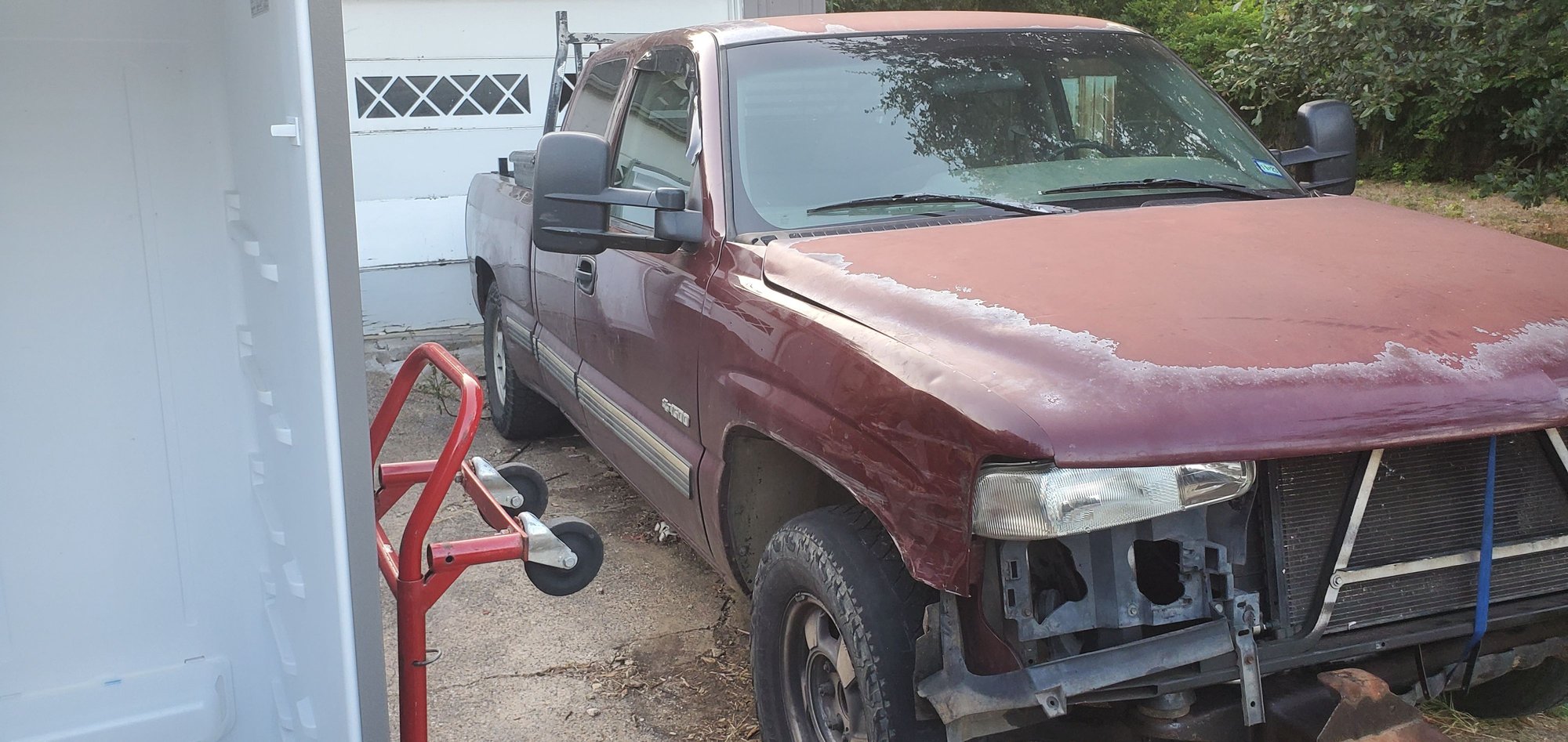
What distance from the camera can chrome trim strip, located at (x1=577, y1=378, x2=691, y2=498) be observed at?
349 centimetres

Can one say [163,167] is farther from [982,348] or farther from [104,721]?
[982,348]

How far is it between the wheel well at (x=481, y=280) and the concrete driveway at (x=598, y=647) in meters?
1.18

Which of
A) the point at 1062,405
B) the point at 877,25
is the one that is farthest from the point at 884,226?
the point at 1062,405

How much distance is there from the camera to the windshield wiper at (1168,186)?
11.2 feet

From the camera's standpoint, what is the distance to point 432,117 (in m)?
8.30

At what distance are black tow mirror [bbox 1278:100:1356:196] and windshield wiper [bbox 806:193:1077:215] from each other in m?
1.26

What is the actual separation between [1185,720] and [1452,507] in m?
0.63

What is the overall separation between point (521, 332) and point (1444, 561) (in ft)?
12.2

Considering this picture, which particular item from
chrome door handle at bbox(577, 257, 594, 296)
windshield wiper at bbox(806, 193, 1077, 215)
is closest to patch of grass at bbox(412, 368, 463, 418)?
chrome door handle at bbox(577, 257, 594, 296)

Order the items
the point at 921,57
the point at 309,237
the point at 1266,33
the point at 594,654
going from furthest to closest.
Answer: the point at 1266,33 → the point at 594,654 → the point at 921,57 → the point at 309,237

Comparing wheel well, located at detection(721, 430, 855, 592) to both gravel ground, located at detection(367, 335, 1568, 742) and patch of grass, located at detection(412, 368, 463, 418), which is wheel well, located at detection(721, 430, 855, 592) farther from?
patch of grass, located at detection(412, 368, 463, 418)

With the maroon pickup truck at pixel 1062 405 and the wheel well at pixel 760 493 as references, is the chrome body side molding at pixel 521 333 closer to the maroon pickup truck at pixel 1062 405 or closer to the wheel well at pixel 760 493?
the maroon pickup truck at pixel 1062 405

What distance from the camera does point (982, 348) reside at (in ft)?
7.65

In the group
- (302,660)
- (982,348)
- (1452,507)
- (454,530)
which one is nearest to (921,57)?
(982,348)
